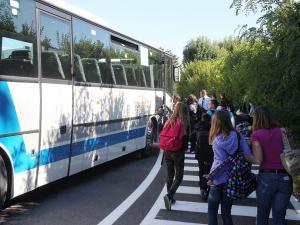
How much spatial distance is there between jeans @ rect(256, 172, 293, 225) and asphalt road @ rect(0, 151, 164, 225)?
224 centimetres

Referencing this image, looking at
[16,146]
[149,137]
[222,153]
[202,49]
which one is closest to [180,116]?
[222,153]

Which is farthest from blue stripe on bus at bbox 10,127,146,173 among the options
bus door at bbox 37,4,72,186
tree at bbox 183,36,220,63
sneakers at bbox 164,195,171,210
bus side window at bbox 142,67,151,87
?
tree at bbox 183,36,220,63

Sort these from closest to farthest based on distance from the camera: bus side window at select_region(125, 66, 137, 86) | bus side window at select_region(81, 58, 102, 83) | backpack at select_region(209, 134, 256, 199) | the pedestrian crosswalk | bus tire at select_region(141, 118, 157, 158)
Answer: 1. backpack at select_region(209, 134, 256, 199)
2. the pedestrian crosswalk
3. bus side window at select_region(81, 58, 102, 83)
4. bus side window at select_region(125, 66, 137, 86)
5. bus tire at select_region(141, 118, 157, 158)

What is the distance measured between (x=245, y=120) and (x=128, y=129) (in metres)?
3.17

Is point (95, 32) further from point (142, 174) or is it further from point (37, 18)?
point (142, 174)

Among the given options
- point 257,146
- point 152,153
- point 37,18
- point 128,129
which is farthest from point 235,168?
point 152,153

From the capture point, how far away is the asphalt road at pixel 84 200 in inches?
287

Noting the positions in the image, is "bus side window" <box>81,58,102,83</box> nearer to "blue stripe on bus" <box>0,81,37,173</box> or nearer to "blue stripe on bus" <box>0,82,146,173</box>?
"blue stripe on bus" <box>0,82,146,173</box>

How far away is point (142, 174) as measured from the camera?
1166cm

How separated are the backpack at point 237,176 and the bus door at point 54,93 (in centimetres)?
319

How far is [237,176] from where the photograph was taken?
5805 millimetres

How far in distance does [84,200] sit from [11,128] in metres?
2.29

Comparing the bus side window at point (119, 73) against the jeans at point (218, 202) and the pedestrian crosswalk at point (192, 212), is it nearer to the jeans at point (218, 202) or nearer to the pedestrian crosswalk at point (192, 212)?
the pedestrian crosswalk at point (192, 212)

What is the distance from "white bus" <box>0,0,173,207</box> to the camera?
704 cm
